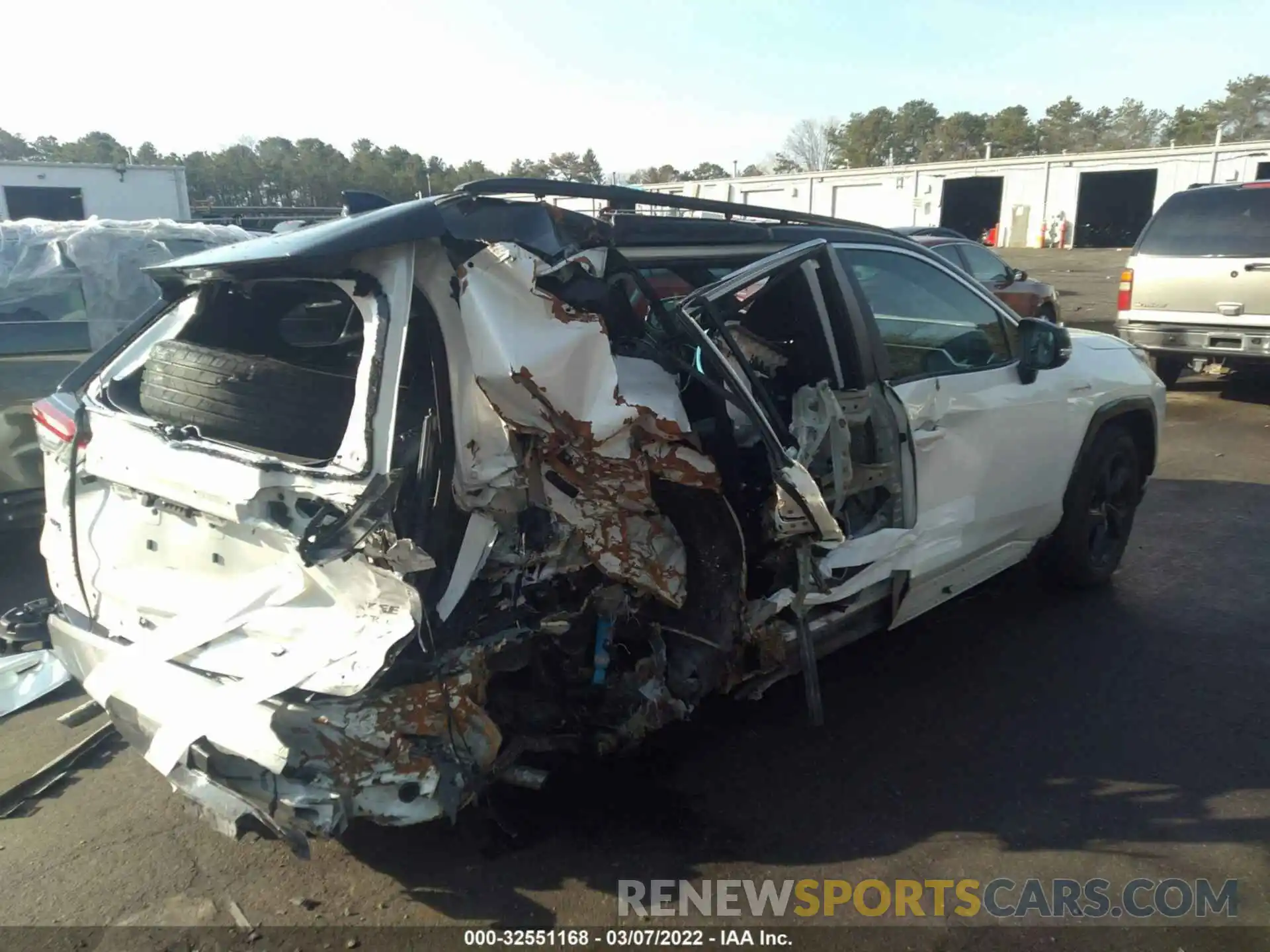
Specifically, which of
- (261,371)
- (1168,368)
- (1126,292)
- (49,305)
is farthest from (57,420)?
(1168,368)

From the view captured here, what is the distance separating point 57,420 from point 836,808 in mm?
2913

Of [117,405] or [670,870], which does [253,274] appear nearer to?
[117,405]

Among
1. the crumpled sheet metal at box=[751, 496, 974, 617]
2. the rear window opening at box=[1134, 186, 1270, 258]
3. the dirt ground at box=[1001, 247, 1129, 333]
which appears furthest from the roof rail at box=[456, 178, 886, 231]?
the dirt ground at box=[1001, 247, 1129, 333]

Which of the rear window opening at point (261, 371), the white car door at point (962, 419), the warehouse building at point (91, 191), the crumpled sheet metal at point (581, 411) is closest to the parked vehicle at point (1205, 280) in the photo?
the white car door at point (962, 419)

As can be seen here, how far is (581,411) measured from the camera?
8.66 feet

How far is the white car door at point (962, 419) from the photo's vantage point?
3.76m

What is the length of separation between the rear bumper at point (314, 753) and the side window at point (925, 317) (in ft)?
7.38

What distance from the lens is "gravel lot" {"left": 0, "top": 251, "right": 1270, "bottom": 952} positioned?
2.83 metres

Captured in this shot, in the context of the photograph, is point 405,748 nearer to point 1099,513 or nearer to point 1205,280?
point 1099,513

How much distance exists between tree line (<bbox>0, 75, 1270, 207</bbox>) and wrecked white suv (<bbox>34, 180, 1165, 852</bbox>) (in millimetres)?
10476

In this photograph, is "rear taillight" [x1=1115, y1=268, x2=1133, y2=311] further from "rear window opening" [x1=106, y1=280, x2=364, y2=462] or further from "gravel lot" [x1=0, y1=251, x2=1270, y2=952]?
"rear window opening" [x1=106, y1=280, x2=364, y2=462]

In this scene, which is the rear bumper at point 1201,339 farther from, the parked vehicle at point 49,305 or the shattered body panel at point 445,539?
the parked vehicle at point 49,305

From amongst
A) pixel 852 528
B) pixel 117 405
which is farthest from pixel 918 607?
pixel 117 405

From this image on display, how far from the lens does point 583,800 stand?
3.24m
